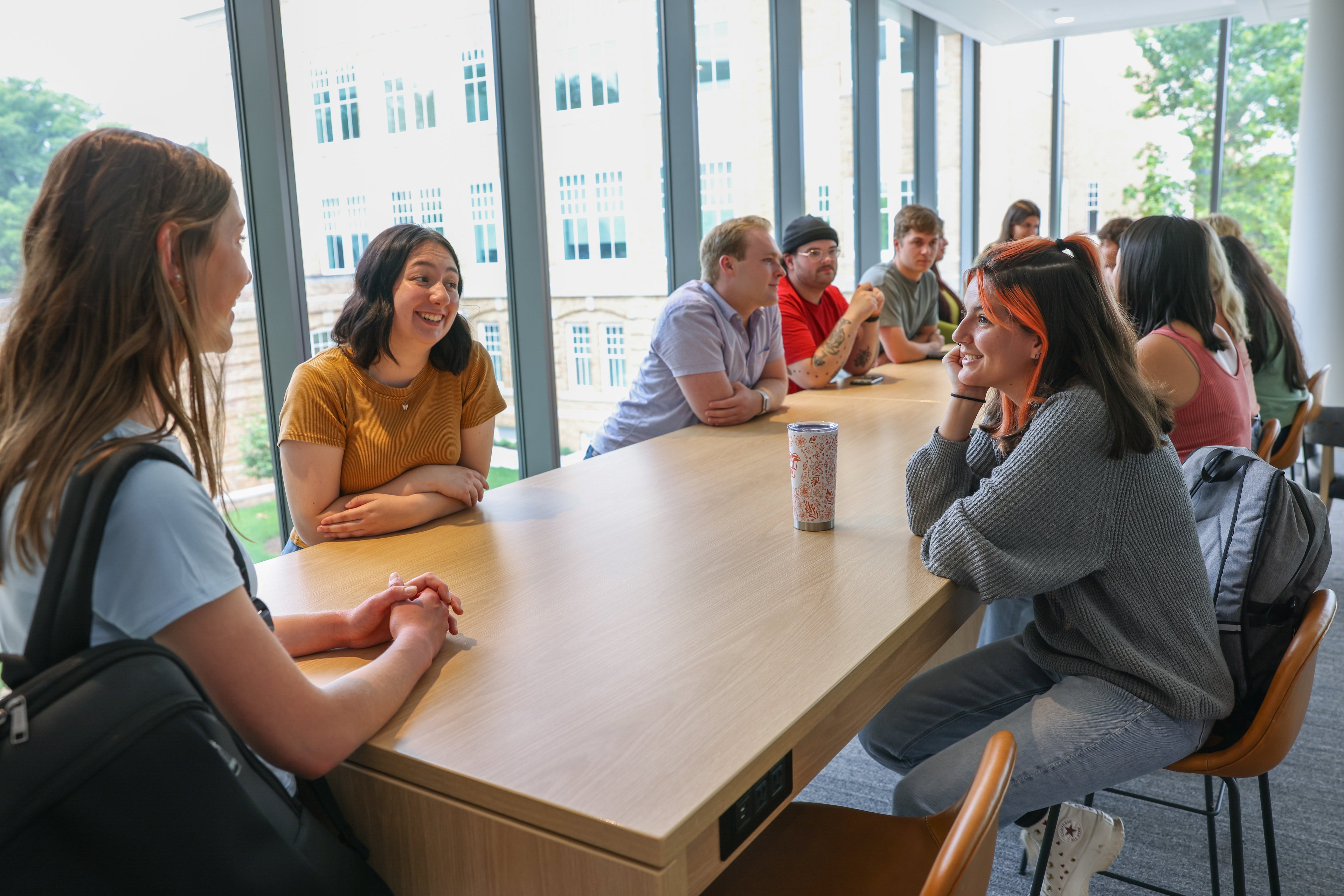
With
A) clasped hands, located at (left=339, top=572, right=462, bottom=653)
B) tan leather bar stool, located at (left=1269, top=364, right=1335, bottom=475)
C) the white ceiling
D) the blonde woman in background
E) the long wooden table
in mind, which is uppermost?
the white ceiling

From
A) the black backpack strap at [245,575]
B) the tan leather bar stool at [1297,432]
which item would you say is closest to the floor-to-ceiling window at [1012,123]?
the tan leather bar stool at [1297,432]

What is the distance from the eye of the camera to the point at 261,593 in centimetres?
139

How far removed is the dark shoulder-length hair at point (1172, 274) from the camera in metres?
2.14

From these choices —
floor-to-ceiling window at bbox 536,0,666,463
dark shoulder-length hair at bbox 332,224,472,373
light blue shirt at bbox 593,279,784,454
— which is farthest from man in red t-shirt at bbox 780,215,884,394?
dark shoulder-length hair at bbox 332,224,472,373

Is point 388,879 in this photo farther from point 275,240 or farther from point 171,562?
point 275,240

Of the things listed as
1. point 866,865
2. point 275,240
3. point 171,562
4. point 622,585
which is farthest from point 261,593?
point 275,240

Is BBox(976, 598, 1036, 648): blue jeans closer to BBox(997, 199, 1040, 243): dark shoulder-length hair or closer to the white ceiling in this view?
BBox(997, 199, 1040, 243): dark shoulder-length hair

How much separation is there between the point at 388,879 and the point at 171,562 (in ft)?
1.41

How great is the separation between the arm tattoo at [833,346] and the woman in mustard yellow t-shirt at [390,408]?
160cm

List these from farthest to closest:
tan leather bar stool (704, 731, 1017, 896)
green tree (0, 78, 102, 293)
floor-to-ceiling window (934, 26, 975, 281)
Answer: floor-to-ceiling window (934, 26, 975, 281), green tree (0, 78, 102, 293), tan leather bar stool (704, 731, 1017, 896)

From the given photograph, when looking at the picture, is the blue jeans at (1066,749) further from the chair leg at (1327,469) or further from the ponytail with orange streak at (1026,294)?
the chair leg at (1327,469)

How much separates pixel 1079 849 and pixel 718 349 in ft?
5.13

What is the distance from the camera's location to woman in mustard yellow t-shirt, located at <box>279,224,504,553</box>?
166 cm

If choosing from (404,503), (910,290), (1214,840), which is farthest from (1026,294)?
(910,290)
